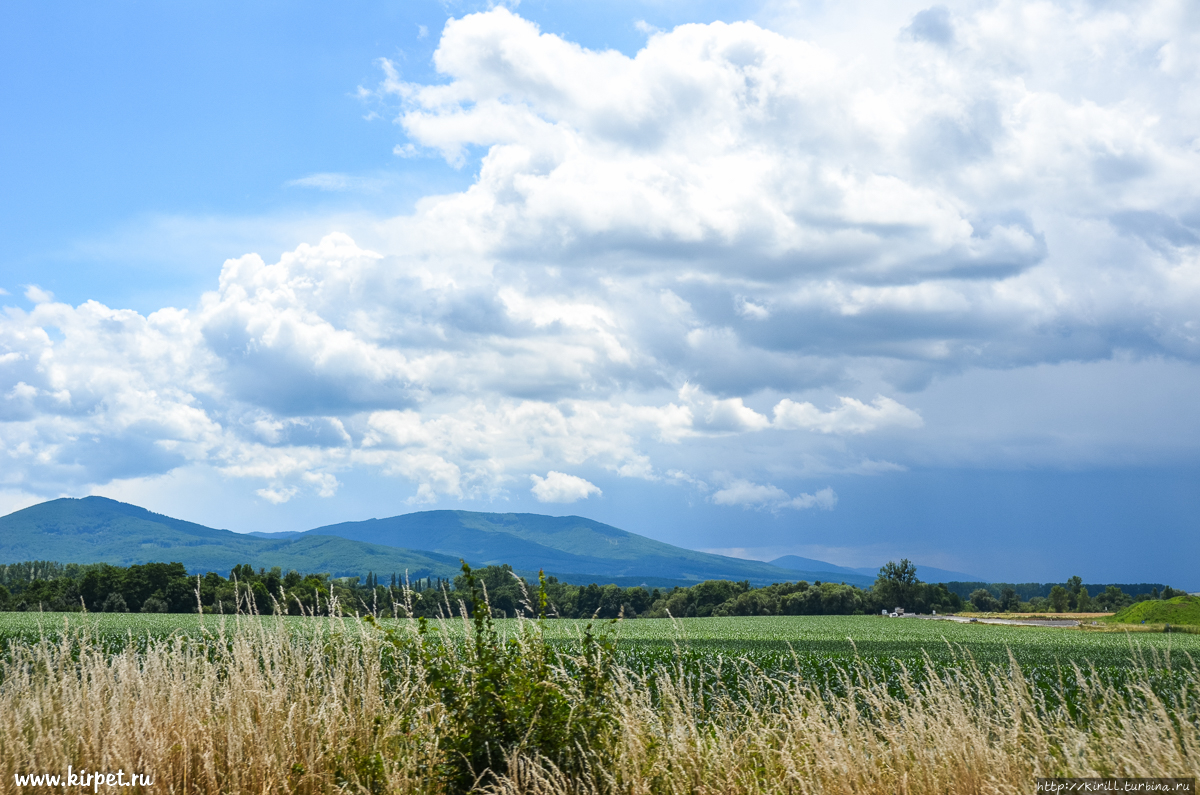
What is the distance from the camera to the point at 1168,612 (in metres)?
89.8

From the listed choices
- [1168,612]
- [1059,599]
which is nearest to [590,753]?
[1168,612]

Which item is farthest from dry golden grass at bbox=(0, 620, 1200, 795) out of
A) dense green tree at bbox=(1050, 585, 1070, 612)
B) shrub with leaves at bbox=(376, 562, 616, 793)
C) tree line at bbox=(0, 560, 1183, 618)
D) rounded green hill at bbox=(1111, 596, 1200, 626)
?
dense green tree at bbox=(1050, 585, 1070, 612)

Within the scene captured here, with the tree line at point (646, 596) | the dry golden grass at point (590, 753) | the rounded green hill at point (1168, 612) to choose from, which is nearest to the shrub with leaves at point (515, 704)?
the dry golden grass at point (590, 753)

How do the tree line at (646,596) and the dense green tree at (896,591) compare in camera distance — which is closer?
the tree line at (646,596)

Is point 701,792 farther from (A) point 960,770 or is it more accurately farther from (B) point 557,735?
(A) point 960,770

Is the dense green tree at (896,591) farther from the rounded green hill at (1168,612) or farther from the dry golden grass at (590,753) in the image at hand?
the dry golden grass at (590,753)

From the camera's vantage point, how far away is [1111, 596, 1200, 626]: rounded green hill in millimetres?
87750

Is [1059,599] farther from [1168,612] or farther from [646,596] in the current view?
[646,596]

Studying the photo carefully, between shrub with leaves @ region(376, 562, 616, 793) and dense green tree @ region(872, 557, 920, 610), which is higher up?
shrub with leaves @ region(376, 562, 616, 793)

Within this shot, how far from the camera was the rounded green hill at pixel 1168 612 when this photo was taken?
288ft

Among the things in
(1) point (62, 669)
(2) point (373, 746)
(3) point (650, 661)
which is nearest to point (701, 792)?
(2) point (373, 746)

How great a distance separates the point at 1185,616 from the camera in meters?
88.1

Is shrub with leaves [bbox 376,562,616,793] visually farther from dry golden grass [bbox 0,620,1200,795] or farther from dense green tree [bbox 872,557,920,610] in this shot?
dense green tree [bbox 872,557,920,610]

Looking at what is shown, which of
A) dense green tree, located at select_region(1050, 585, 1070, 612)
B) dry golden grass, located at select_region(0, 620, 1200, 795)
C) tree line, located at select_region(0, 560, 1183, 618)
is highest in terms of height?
dry golden grass, located at select_region(0, 620, 1200, 795)
